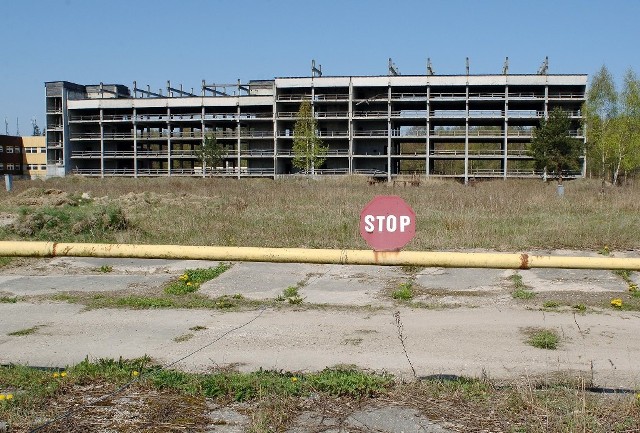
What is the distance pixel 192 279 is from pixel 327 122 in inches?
2534

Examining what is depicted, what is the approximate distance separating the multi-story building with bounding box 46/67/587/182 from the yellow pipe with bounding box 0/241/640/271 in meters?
63.6

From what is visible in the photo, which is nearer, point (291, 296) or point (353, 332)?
point (353, 332)

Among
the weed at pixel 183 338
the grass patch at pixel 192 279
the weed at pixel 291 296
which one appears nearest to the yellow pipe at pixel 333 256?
the weed at pixel 183 338

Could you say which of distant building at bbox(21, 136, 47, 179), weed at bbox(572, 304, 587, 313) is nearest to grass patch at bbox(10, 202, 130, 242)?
weed at bbox(572, 304, 587, 313)

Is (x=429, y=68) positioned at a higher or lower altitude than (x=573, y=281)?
higher

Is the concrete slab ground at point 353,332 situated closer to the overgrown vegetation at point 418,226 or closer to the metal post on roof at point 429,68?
the overgrown vegetation at point 418,226

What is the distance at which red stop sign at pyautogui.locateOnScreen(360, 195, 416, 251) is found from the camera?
170 inches

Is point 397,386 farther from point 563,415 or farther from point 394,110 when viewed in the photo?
point 394,110

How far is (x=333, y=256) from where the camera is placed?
4398 millimetres

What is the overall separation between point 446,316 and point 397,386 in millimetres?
2610

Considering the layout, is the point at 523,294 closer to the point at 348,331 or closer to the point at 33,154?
the point at 348,331

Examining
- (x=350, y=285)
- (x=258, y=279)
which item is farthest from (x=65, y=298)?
(x=350, y=285)

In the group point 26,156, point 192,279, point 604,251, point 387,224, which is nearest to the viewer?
point 387,224

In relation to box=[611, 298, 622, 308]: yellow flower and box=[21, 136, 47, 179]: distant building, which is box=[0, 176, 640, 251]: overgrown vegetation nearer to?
box=[611, 298, 622, 308]: yellow flower
